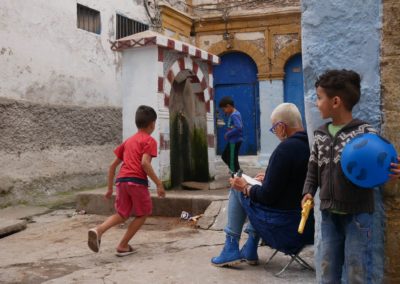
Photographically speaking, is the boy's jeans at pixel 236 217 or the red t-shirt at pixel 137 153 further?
the red t-shirt at pixel 137 153

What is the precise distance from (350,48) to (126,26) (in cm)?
820

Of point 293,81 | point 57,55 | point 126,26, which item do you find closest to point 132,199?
point 57,55

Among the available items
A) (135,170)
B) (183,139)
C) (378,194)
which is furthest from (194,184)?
(378,194)

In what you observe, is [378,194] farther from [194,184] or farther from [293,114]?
[194,184]

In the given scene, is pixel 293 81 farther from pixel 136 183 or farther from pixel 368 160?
pixel 368 160

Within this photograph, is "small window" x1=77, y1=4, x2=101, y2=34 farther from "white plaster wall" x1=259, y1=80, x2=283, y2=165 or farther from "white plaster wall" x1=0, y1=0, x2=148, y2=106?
"white plaster wall" x1=259, y1=80, x2=283, y2=165

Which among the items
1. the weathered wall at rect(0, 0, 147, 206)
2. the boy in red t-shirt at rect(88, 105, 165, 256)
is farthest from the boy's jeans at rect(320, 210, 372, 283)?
the weathered wall at rect(0, 0, 147, 206)

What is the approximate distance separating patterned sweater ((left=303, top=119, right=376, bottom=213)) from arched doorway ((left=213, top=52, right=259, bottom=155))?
37.5ft

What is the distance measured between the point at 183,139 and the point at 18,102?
2527 mm

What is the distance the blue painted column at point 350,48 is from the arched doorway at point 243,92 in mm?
11141

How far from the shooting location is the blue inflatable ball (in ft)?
7.20

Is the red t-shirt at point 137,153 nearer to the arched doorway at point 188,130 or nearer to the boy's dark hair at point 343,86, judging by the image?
the boy's dark hair at point 343,86

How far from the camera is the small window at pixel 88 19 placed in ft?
29.0

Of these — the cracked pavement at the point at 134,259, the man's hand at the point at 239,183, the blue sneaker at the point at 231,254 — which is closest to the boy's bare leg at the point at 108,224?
the cracked pavement at the point at 134,259
